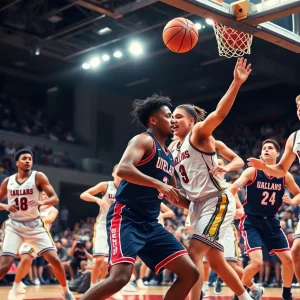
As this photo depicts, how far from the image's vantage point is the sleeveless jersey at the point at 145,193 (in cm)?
429

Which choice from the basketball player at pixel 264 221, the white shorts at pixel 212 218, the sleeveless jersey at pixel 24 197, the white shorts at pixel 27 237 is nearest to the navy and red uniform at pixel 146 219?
the white shorts at pixel 212 218

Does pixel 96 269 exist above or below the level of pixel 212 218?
below

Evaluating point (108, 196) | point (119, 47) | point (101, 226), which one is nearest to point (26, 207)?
point (101, 226)

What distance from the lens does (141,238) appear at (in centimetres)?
423

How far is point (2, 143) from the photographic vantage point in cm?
1995

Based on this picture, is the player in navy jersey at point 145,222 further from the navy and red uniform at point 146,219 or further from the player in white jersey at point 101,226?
the player in white jersey at point 101,226

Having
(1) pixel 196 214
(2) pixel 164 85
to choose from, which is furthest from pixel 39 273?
(2) pixel 164 85

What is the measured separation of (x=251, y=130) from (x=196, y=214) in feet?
63.3

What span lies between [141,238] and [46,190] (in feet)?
10.4

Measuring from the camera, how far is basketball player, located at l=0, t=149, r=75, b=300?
692 centimetres

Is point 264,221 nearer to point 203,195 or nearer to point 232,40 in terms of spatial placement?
point 203,195

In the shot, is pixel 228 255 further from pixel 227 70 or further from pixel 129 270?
pixel 227 70

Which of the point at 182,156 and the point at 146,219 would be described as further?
the point at 182,156

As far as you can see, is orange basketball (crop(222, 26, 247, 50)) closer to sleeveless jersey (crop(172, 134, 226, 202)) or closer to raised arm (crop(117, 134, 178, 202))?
sleeveless jersey (crop(172, 134, 226, 202))
